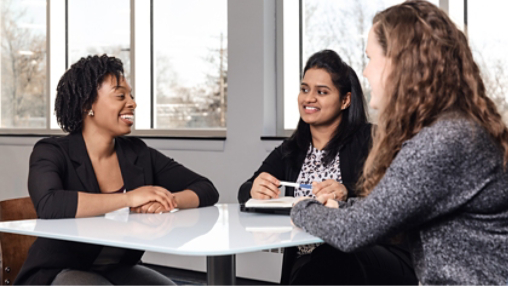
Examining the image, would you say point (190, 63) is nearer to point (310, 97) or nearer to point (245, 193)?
point (310, 97)

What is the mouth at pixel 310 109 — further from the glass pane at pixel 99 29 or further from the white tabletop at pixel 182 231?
the glass pane at pixel 99 29

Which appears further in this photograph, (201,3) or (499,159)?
(201,3)

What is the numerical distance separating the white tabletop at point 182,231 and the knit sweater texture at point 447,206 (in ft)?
0.93

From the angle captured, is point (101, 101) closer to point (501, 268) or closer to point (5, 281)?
point (5, 281)

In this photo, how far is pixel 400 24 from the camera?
151cm

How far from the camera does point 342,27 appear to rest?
3.87m

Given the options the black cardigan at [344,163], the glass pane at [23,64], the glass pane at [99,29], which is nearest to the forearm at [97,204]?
the black cardigan at [344,163]

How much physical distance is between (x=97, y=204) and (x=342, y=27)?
7.43 ft

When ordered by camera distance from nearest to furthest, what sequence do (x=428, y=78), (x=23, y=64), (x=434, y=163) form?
(x=434, y=163)
(x=428, y=78)
(x=23, y=64)

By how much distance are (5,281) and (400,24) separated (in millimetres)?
1737

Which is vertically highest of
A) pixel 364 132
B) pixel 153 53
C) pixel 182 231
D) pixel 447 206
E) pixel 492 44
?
pixel 153 53

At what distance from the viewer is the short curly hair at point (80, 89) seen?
249cm

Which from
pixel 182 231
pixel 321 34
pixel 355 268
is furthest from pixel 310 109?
pixel 321 34

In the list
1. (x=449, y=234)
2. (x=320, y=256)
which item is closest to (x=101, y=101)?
(x=320, y=256)
